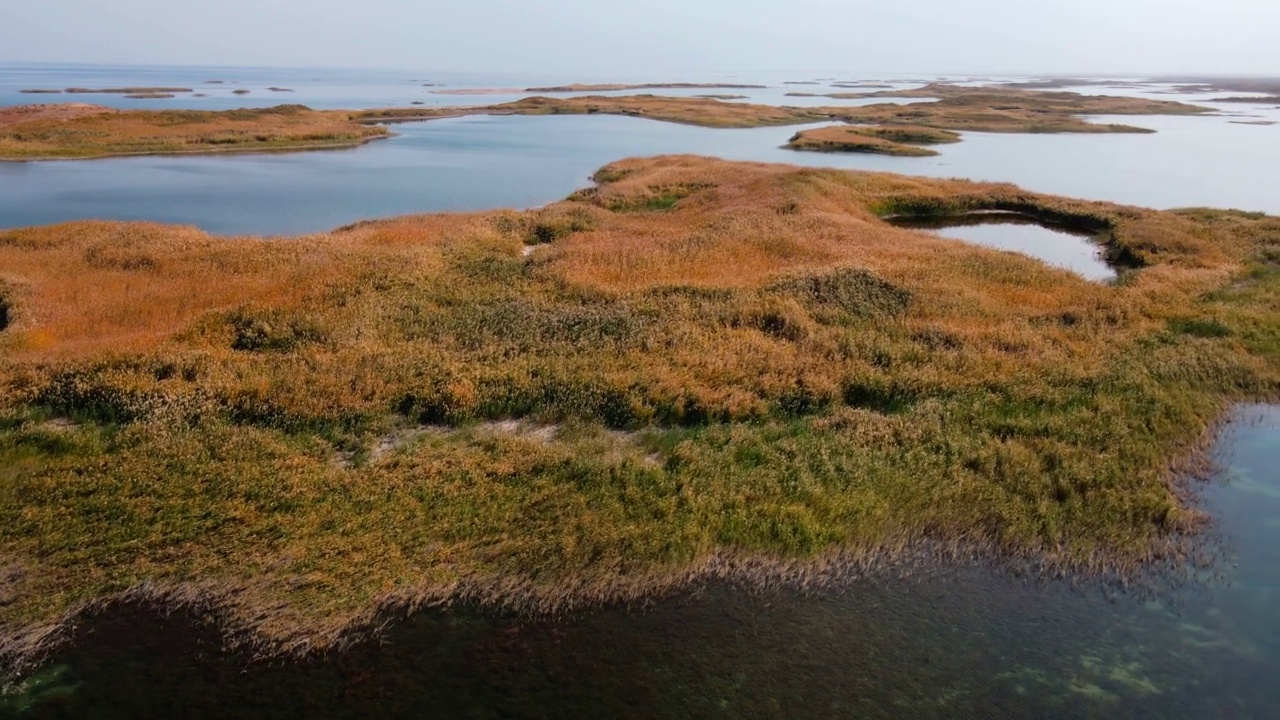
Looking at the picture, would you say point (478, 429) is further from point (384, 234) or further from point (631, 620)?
point (384, 234)

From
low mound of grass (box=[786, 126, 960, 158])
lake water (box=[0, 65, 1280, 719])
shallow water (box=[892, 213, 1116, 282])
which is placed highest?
low mound of grass (box=[786, 126, 960, 158])

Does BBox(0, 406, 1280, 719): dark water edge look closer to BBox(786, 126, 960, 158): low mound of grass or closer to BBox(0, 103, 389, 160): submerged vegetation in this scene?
BBox(786, 126, 960, 158): low mound of grass

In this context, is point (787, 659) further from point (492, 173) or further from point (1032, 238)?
point (492, 173)

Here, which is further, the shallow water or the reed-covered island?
the reed-covered island

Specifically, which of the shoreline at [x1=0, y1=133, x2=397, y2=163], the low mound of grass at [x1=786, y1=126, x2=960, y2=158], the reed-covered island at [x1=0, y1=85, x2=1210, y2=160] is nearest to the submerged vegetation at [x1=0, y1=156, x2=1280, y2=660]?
the shoreline at [x1=0, y1=133, x2=397, y2=163]

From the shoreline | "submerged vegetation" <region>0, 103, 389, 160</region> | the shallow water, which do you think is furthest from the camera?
"submerged vegetation" <region>0, 103, 389, 160</region>

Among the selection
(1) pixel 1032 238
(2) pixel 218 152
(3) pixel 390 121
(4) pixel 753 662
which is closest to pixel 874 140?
(1) pixel 1032 238

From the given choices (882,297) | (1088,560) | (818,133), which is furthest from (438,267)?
(818,133)

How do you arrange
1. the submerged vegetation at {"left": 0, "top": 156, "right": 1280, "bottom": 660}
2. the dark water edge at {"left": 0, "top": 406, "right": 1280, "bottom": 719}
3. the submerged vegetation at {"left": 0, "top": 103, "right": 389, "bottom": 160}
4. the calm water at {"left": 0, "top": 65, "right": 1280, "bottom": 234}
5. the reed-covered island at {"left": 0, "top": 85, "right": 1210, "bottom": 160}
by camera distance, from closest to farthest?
the dark water edge at {"left": 0, "top": 406, "right": 1280, "bottom": 719}
the submerged vegetation at {"left": 0, "top": 156, "right": 1280, "bottom": 660}
the calm water at {"left": 0, "top": 65, "right": 1280, "bottom": 234}
the submerged vegetation at {"left": 0, "top": 103, "right": 389, "bottom": 160}
the reed-covered island at {"left": 0, "top": 85, "right": 1210, "bottom": 160}

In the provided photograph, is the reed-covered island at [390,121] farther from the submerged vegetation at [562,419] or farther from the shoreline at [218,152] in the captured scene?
the submerged vegetation at [562,419]
